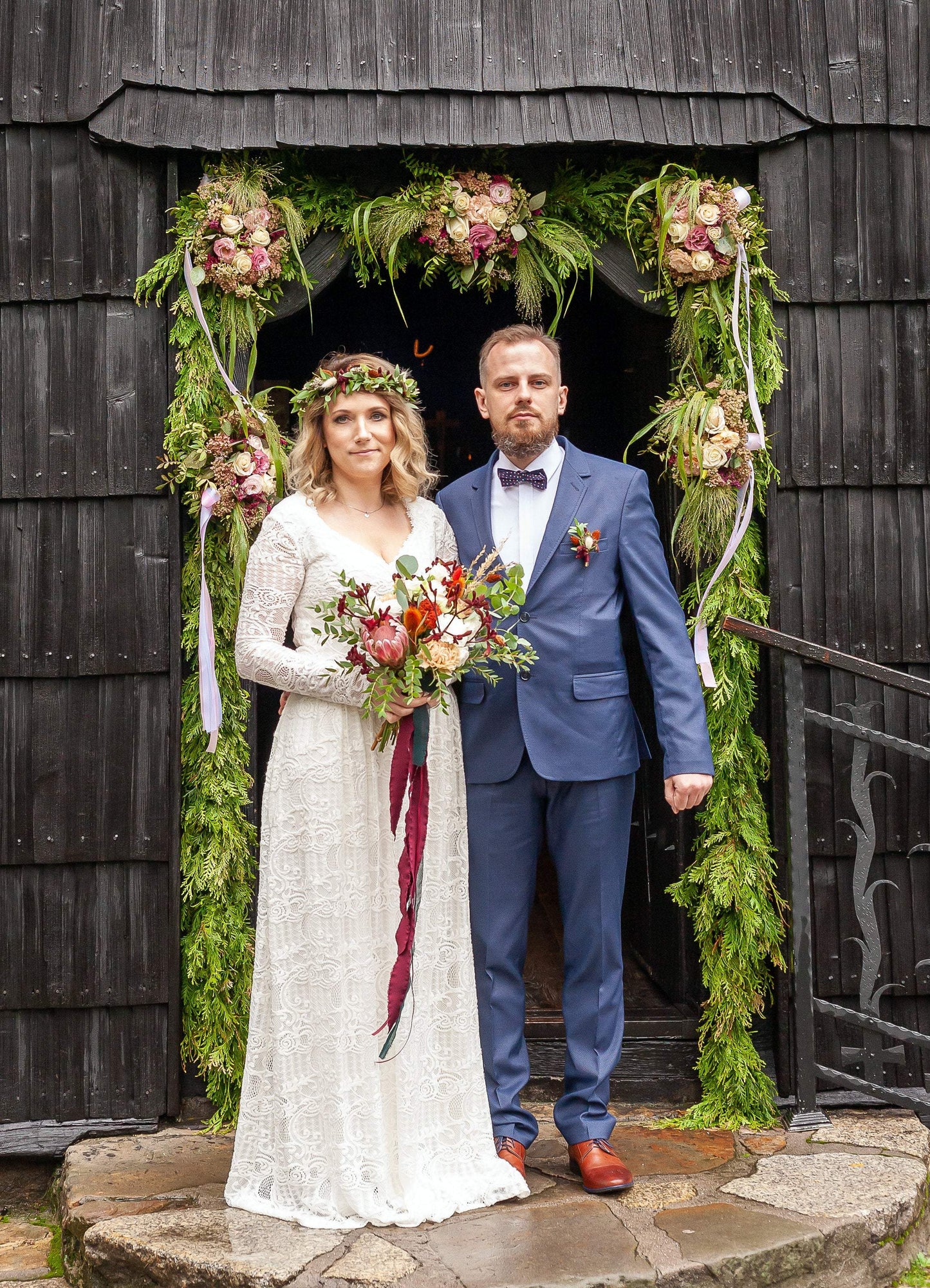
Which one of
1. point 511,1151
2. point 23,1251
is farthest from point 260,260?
point 23,1251

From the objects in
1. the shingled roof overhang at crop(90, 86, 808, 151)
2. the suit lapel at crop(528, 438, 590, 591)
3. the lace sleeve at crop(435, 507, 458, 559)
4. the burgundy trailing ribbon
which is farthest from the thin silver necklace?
the shingled roof overhang at crop(90, 86, 808, 151)

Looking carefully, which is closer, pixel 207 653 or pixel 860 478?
pixel 207 653

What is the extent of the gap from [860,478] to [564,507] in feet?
3.85

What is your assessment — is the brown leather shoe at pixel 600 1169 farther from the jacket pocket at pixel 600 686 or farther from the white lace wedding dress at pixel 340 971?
the jacket pocket at pixel 600 686

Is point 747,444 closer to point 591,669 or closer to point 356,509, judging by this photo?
point 591,669

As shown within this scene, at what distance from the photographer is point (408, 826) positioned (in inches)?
108

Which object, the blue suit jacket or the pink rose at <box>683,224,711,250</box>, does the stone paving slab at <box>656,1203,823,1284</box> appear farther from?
the pink rose at <box>683,224,711,250</box>

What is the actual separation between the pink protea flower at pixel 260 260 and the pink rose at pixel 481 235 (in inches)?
23.6

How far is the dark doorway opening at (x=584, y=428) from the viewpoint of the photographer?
149 inches

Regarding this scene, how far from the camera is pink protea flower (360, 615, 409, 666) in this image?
2584 millimetres

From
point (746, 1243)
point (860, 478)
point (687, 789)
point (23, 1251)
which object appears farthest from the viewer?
point (860, 478)

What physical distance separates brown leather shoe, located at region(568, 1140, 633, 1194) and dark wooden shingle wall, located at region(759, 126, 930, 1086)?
1.01 metres

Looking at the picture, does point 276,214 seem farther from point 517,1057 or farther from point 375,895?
point 517,1057

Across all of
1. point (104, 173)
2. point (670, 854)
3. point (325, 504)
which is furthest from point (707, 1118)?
point (104, 173)
